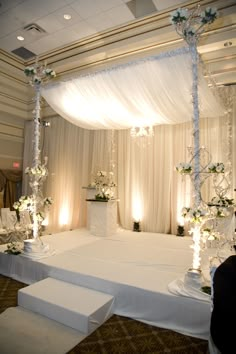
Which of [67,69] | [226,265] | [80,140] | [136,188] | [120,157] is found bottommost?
[226,265]

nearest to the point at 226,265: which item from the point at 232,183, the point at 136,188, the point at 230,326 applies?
the point at 230,326

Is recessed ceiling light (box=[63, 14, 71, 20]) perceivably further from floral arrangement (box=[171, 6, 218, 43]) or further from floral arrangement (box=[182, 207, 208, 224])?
floral arrangement (box=[182, 207, 208, 224])

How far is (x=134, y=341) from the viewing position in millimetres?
2381

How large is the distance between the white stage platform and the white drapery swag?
2.34 metres

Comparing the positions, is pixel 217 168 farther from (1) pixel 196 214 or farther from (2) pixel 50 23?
(2) pixel 50 23

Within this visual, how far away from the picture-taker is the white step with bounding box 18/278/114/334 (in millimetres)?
2506

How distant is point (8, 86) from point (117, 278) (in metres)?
6.12

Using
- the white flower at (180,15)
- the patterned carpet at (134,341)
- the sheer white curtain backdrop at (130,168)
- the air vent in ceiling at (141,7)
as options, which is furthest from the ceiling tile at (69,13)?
the patterned carpet at (134,341)

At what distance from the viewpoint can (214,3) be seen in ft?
12.4

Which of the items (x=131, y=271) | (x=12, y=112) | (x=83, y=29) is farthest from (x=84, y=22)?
(x=131, y=271)

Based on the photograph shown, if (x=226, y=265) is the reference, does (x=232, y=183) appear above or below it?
above

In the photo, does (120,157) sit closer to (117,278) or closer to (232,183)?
(232,183)

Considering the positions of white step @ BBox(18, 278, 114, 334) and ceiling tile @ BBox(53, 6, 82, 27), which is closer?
white step @ BBox(18, 278, 114, 334)

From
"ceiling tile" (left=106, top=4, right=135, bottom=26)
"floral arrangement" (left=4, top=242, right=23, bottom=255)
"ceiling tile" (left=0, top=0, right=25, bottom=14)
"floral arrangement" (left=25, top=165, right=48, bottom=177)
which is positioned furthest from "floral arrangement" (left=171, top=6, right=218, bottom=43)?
"floral arrangement" (left=4, top=242, right=23, bottom=255)
